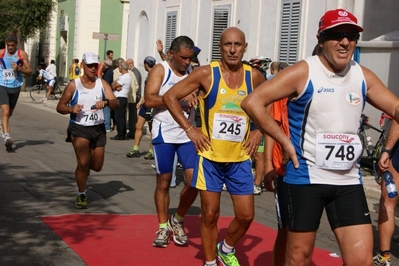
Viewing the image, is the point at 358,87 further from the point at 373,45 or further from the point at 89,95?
the point at 373,45

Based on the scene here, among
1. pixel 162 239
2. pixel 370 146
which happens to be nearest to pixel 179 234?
pixel 162 239

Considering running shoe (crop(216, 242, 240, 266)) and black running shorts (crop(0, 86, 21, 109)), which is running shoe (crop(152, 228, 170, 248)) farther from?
black running shorts (crop(0, 86, 21, 109))

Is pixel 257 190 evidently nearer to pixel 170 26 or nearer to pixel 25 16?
pixel 170 26

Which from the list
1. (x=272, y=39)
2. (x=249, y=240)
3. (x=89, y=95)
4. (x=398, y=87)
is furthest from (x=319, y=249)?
(x=272, y=39)

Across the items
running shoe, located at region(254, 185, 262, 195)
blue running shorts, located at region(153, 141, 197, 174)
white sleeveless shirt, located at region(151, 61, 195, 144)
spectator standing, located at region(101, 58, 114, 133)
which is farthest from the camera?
spectator standing, located at region(101, 58, 114, 133)

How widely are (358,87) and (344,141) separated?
0.37 metres

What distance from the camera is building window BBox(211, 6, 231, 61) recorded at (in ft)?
72.7

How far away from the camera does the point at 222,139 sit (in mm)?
6551

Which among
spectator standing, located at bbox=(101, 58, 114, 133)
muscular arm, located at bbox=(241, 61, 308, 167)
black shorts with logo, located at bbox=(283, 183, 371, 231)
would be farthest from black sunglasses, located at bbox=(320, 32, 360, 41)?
spectator standing, located at bbox=(101, 58, 114, 133)

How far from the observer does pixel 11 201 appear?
31.9 ft

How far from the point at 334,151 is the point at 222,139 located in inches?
70.5

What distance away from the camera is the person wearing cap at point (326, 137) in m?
4.89

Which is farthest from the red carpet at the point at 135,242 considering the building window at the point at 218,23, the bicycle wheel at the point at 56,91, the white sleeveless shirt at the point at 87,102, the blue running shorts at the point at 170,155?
the bicycle wheel at the point at 56,91

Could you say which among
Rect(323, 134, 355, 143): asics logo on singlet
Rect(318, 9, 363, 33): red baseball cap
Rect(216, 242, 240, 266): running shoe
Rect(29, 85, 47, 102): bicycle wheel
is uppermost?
Rect(318, 9, 363, 33): red baseball cap
